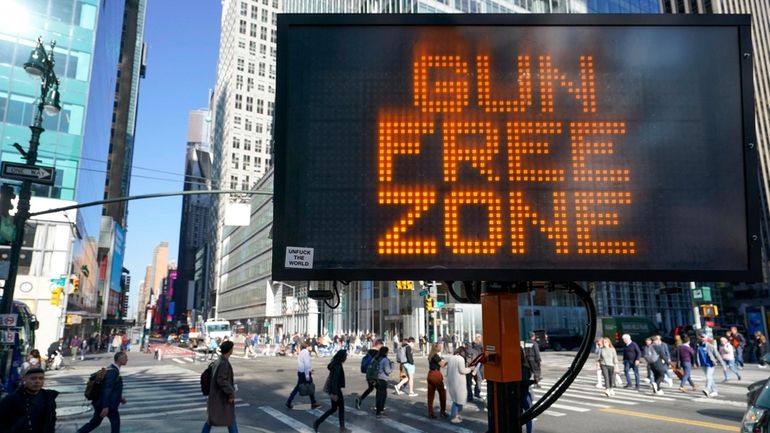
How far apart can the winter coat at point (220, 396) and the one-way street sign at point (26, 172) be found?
360 inches

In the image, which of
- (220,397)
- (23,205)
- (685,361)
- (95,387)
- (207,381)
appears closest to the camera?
(220,397)

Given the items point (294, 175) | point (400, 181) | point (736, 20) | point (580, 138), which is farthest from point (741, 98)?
point (294, 175)

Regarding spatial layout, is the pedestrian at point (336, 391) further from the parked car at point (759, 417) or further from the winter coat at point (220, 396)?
the parked car at point (759, 417)

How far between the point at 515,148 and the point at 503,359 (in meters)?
1.89

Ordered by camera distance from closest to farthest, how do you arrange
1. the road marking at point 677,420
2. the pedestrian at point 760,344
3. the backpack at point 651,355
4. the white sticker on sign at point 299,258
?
the white sticker on sign at point 299,258 → the road marking at point 677,420 → the backpack at point 651,355 → the pedestrian at point 760,344

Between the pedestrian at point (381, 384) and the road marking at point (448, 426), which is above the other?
the pedestrian at point (381, 384)

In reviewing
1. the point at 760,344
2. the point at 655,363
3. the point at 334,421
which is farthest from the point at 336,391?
the point at 760,344

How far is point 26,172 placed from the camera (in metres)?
13.3

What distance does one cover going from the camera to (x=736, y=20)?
14.8 ft

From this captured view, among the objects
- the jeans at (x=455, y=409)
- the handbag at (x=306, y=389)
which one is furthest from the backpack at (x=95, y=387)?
the jeans at (x=455, y=409)

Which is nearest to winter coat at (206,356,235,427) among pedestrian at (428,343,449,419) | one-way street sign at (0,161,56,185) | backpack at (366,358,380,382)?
backpack at (366,358,380,382)

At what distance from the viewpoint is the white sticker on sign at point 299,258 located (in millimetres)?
4277

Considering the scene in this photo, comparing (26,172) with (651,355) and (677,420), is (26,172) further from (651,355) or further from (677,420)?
(651,355)

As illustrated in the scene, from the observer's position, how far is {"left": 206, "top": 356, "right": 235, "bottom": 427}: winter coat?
7.91 m
